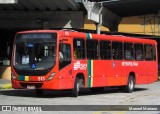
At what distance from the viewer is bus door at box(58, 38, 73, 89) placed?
20.1 m

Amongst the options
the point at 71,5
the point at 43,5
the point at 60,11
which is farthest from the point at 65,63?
the point at 60,11

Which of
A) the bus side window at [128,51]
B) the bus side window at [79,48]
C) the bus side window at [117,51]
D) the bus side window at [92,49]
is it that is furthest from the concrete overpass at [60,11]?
the bus side window at [79,48]

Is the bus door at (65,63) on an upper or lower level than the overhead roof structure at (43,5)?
lower

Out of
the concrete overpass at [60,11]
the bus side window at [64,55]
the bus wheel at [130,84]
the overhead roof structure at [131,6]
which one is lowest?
the bus wheel at [130,84]

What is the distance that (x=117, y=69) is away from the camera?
2445cm

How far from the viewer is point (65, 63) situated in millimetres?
20375

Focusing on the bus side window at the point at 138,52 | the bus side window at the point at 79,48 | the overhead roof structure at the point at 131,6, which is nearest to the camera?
the bus side window at the point at 79,48

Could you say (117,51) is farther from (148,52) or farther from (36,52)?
(36,52)

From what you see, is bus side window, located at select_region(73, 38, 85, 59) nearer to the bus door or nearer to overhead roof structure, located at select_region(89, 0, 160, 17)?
the bus door

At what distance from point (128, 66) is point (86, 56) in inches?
167

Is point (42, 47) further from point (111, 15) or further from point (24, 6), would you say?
point (111, 15)

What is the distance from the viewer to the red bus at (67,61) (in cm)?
1994

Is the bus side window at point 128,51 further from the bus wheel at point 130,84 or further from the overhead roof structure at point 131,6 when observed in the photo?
the overhead roof structure at point 131,6

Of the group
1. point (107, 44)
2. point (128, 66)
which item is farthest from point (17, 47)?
point (128, 66)
